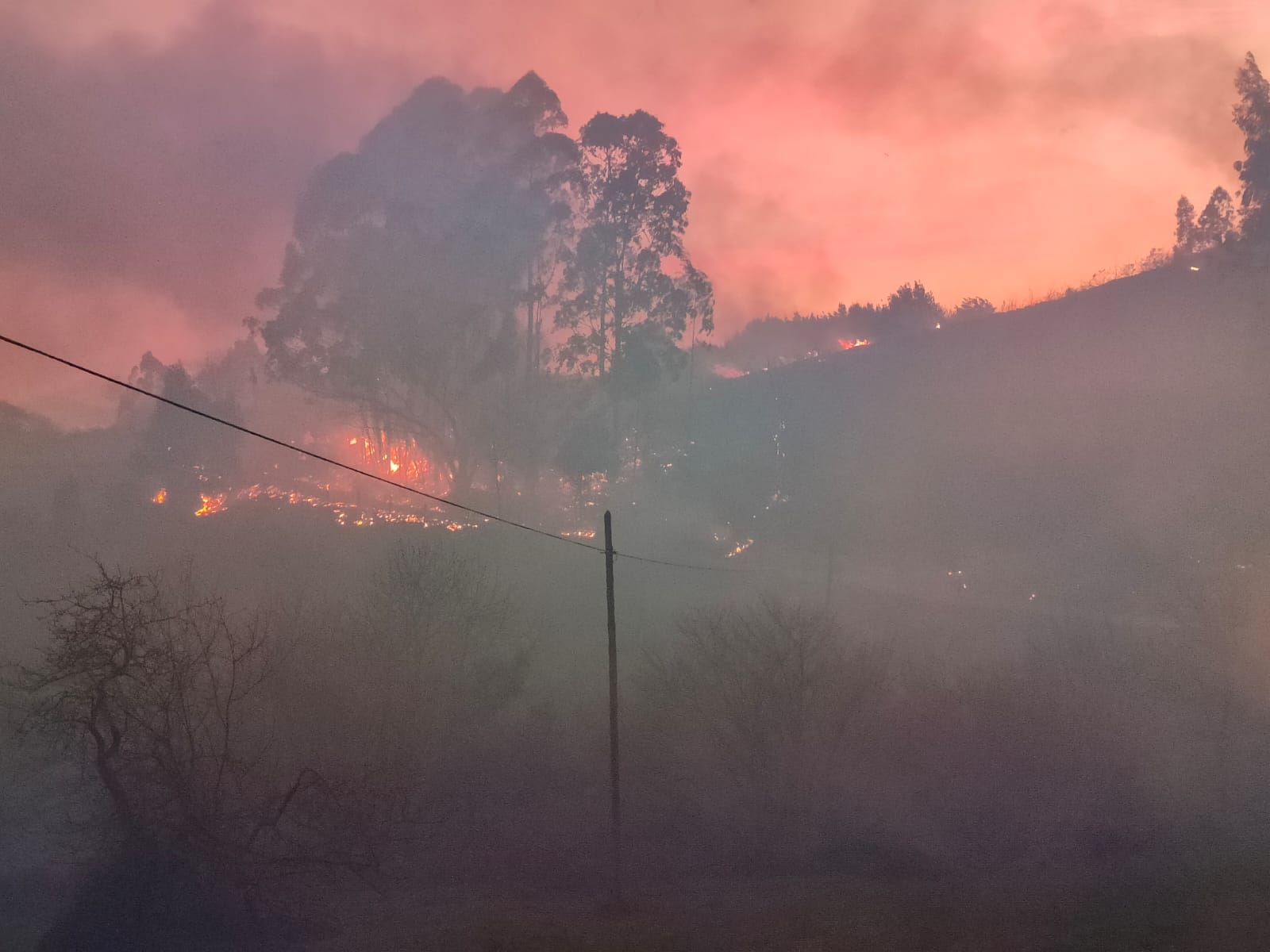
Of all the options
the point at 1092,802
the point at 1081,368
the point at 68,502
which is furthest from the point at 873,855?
the point at 68,502

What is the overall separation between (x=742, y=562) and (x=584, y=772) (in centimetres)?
2092

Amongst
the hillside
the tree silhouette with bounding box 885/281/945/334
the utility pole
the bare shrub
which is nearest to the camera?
the bare shrub

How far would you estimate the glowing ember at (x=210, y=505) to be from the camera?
2206 inches

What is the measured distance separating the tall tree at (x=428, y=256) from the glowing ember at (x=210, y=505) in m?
15.5

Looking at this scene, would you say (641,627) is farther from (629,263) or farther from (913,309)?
(913,309)

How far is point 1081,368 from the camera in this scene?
53031 millimetres

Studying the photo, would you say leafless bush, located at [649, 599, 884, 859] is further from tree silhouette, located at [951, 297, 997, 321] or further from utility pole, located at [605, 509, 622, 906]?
tree silhouette, located at [951, 297, 997, 321]

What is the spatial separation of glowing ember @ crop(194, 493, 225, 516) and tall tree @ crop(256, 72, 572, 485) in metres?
15.5

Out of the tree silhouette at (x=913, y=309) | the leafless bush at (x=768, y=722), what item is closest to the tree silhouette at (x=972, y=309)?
the tree silhouette at (x=913, y=309)

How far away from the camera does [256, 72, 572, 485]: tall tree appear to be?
4525 cm

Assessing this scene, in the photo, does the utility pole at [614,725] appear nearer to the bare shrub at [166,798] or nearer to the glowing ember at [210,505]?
the bare shrub at [166,798]

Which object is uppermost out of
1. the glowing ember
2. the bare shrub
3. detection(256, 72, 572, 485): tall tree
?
detection(256, 72, 572, 485): tall tree

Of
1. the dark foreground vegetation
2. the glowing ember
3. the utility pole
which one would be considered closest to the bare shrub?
the dark foreground vegetation

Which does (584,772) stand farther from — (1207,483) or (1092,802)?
(1207,483)
